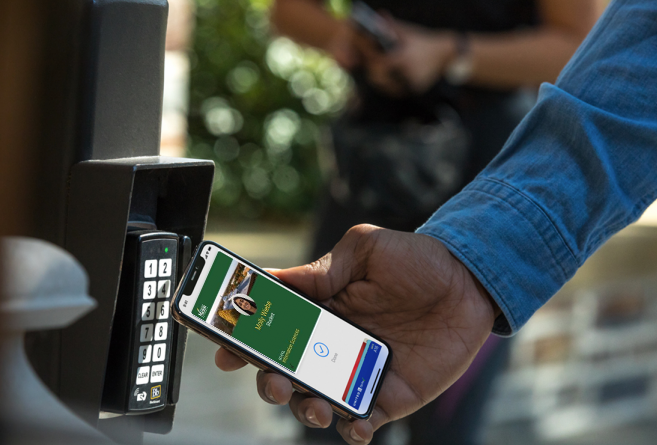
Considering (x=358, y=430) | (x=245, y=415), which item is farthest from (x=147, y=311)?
(x=245, y=415)

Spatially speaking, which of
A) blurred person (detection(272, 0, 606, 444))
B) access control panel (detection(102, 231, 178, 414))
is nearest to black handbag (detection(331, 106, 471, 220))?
blurred person (detection(272, 0, 606, 444))

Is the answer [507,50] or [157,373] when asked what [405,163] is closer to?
[507,50]

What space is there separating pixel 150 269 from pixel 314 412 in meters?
0.25

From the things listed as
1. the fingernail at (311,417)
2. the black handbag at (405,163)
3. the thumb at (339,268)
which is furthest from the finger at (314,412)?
the black handbag at (405,163)

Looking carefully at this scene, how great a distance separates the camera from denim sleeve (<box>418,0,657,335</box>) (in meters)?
0.85

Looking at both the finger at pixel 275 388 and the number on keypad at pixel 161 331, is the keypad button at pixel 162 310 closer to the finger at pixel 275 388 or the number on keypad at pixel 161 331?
the number on keypad at pixel 161 331

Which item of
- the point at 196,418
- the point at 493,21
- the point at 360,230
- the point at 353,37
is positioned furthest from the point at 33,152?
the point at 196,418

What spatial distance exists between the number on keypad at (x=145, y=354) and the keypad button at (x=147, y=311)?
27 millimetres

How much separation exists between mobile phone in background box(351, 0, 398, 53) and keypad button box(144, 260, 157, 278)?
0.86 meters

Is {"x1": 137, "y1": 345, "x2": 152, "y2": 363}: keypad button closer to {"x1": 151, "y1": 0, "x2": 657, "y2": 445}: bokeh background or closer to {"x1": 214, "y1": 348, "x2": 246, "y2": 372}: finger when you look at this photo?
Answer: {"x1": 214, "y1": 348, "x2": 246, "y2": 372}: finger

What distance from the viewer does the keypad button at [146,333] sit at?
674 millimetres

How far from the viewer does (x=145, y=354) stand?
2.23 ft

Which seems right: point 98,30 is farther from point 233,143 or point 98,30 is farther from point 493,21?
point 233,143

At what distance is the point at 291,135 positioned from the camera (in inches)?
188
